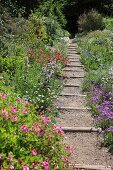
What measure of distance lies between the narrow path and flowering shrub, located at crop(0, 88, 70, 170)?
3.13 feet

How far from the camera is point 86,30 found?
2603 centimetres

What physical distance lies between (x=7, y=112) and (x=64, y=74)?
7.27 metres

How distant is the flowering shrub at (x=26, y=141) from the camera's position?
3.95 metres

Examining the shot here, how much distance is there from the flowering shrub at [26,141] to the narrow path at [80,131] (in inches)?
37.6

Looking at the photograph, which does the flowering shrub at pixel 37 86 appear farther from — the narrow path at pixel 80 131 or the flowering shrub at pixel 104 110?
the flowering shrub at pixel 104 110

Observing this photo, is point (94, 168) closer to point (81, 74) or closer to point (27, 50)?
point (81, 74)

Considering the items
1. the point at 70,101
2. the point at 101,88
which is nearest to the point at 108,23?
the point at 101,88

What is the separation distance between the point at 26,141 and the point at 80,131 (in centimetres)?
289

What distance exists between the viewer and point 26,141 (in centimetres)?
427

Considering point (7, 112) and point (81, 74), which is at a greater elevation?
point (7, 112)

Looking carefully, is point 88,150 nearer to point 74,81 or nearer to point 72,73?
point 74,81

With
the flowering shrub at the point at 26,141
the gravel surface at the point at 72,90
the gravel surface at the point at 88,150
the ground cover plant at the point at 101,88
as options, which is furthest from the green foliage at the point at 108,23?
the flowering shrub at the point at 26,141

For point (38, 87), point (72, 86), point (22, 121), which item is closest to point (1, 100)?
point (22, 121)

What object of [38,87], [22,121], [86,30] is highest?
[22,121]
